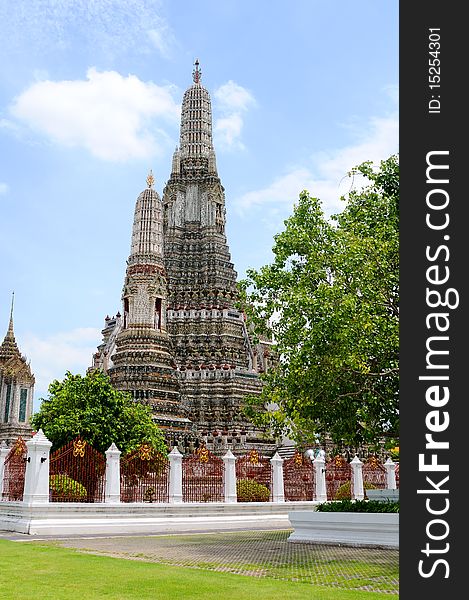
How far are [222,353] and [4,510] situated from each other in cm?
3165

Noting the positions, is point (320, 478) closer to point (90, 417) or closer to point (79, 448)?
point (90, 417)

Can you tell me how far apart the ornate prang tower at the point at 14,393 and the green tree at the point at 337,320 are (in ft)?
151

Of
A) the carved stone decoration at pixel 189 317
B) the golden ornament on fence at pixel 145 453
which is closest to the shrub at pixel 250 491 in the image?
the golden ornament on fence at pixel 145 453

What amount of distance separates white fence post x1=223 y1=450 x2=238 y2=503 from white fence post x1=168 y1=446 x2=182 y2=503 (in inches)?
77.9

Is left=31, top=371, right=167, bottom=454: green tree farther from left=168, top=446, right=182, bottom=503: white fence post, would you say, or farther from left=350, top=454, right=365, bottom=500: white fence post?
left=350, top=454, right=365, bottom=500: white fence post

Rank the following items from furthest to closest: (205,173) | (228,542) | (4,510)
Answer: (205,173), (4,510), (228,542)

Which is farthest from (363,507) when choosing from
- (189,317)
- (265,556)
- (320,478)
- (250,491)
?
(189,317)

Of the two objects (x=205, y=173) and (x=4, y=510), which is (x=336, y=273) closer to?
(x=4, y=510)

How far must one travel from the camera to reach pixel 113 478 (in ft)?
75.3

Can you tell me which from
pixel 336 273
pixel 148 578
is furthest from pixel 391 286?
pixel 148 578

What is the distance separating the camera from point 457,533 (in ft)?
21.0

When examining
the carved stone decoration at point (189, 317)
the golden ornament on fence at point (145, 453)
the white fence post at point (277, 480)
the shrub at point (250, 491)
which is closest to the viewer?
the golden ornament on fence at point (145, 453)

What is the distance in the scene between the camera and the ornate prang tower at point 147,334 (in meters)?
46.8

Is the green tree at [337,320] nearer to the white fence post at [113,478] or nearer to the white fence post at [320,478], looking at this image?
the white fence post at [113,478]
